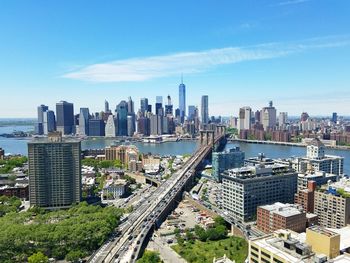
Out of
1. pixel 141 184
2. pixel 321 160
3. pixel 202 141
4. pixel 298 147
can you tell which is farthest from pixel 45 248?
pixel 298 147

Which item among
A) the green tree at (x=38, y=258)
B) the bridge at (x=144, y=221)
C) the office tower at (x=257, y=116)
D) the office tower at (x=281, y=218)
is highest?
the office tower at (x=257, y=116)

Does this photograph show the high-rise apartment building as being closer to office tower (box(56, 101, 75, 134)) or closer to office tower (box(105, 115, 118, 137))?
office tower (box(105, 115, 118, 137))

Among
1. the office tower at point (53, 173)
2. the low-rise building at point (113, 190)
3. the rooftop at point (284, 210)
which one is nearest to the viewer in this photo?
the rooftop at point (284, 210)

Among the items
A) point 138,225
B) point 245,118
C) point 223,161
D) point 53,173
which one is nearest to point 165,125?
point 245,118

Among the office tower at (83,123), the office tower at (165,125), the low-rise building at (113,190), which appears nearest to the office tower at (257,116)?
the office tower at (165,125)

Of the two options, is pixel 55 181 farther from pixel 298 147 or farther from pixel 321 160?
pixel 298 147

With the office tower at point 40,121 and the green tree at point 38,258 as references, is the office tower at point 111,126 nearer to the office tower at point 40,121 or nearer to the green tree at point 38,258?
the office tower at point 40,121
